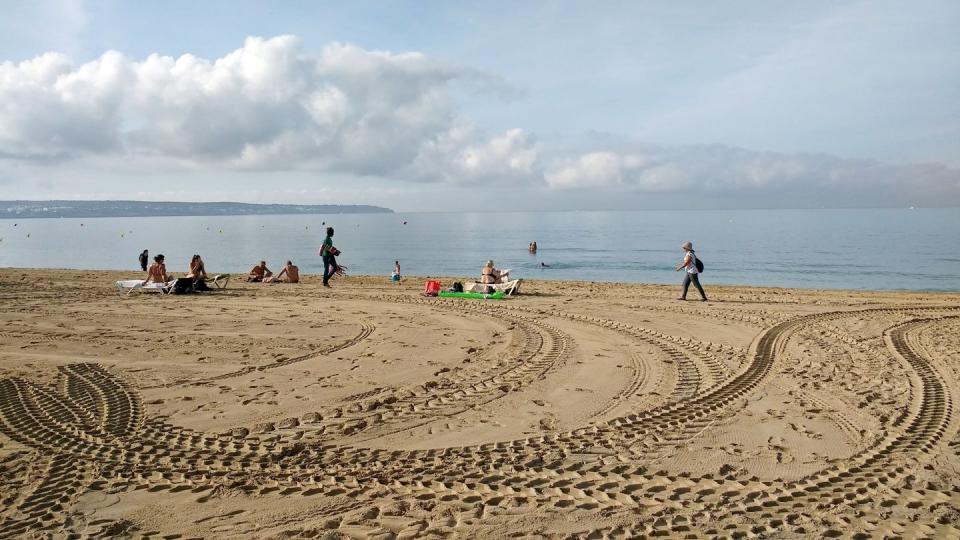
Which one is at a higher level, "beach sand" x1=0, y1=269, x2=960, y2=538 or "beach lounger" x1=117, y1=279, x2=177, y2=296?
"beach lounger" x1=117, y1=279, x2=177, y2=296

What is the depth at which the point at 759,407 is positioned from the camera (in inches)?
258

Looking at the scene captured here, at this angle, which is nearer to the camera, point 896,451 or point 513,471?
point 513,471

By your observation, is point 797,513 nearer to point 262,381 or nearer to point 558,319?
point 262,381

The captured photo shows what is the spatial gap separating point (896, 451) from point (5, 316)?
15.3 meters

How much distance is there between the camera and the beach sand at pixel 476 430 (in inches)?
162

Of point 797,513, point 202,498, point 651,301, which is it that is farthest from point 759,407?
point 651,301

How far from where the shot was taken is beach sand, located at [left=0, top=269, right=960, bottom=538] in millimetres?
4121

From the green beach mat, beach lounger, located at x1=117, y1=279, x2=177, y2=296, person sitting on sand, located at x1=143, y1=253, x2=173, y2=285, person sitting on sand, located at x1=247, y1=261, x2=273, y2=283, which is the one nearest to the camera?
the green beach mat

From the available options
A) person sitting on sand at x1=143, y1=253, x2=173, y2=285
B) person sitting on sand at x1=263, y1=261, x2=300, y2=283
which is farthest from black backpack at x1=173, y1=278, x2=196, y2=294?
person sitting on sand at x1=263, y1=261, x2=300, y2=283

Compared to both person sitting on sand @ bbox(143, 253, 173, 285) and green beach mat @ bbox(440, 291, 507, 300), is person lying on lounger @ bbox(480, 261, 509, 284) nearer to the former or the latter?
green beach mat @ bbox(440, 291, 507, 300)

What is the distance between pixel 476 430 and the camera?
18.9 ft

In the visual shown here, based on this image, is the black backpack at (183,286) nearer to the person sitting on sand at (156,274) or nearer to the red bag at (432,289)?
the person sitting on sand at (156,274)

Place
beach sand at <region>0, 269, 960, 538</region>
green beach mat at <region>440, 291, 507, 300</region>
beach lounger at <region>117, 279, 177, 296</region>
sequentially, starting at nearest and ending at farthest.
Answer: beach sand at <region>0, 269, 960, 538</region>
green beach mat at <region>440, 291, 507, 300</region>
beach lounger at <region>117, 279, 177, 296</region>

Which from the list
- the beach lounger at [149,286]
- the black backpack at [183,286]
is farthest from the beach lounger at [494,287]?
the beach lounger at [149,286]
